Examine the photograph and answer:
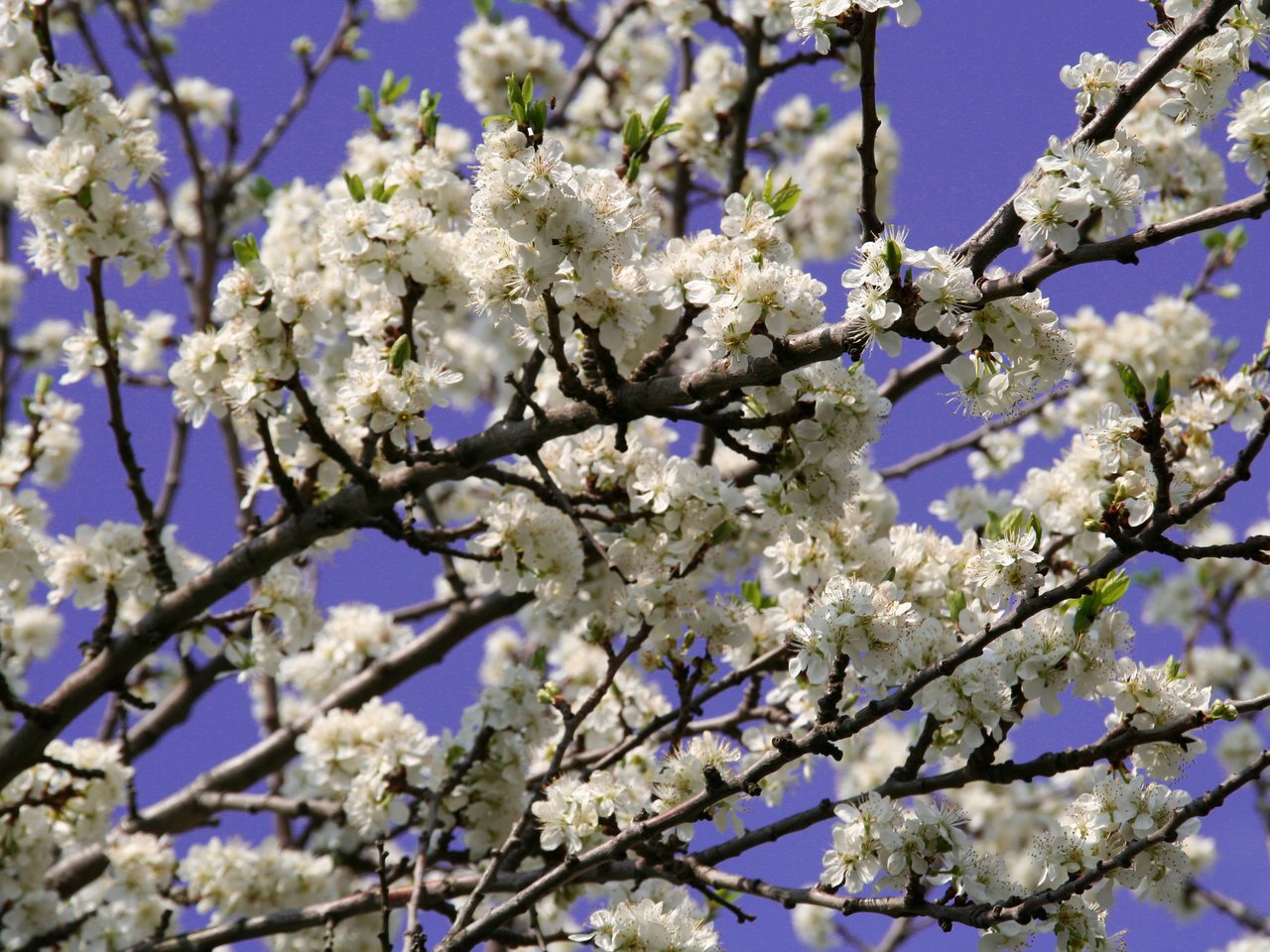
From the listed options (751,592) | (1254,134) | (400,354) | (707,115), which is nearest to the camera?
(1254,134)

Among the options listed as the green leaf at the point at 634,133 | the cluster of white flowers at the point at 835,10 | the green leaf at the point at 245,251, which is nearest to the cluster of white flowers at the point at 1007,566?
the cluster of white flowers at the point at 835,10

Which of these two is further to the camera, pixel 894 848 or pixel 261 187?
pixel 261 187

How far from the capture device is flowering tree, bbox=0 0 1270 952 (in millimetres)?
3223

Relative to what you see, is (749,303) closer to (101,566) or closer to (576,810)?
(576,810)

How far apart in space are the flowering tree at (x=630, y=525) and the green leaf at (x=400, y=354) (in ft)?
0.05

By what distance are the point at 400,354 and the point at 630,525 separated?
109 centimetres

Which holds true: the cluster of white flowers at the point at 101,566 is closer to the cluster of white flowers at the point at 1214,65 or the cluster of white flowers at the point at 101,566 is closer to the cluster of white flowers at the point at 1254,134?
the cluster of white flowers at the point at 1214,65

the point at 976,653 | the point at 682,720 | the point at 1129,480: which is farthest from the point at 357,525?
the point at 1129,480

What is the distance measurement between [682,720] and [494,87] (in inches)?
195

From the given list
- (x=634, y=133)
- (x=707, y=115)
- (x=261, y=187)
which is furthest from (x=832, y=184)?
(x=634, y=133)

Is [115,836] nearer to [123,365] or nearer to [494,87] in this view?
[123,365]

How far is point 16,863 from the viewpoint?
516 cm

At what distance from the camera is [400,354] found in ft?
12.9

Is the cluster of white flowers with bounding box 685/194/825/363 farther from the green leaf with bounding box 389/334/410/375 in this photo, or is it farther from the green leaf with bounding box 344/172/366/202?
the green leaf with bounding box 344/172/366/202
